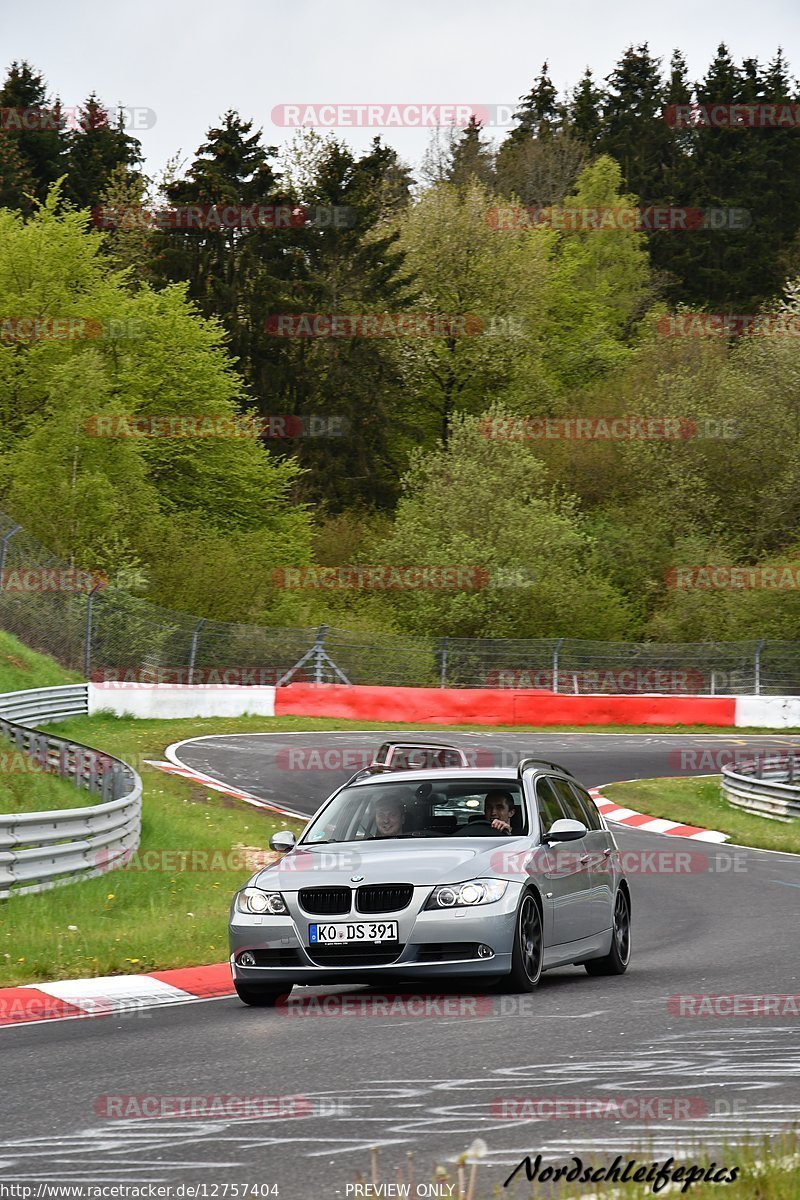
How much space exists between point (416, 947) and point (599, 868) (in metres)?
2.42

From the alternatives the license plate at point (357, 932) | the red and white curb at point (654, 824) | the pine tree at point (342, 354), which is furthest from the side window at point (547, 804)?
the pine tree at point (342, 354)

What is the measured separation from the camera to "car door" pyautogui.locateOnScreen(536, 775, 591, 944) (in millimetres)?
10562

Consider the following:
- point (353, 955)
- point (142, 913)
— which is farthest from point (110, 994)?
point (142, 913)

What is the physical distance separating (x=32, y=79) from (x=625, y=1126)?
8007cm

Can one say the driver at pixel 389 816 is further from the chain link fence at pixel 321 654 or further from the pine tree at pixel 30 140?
the pine tree at pixel 30 140

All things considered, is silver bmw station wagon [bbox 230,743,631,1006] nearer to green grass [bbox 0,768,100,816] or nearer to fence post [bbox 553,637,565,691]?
green grass [bbox 0,768,100,816]

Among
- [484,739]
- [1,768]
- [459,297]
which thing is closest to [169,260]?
[459,297]

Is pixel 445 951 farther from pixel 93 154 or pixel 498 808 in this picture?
pixel 93 154

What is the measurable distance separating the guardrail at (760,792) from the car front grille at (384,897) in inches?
721

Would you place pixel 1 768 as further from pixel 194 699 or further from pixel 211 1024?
pixel 194 699

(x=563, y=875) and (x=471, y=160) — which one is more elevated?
(x=471, y=160)

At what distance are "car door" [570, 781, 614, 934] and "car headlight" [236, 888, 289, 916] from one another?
7.97 ft

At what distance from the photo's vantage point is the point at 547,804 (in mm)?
11438

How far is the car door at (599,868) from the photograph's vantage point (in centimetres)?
1141
